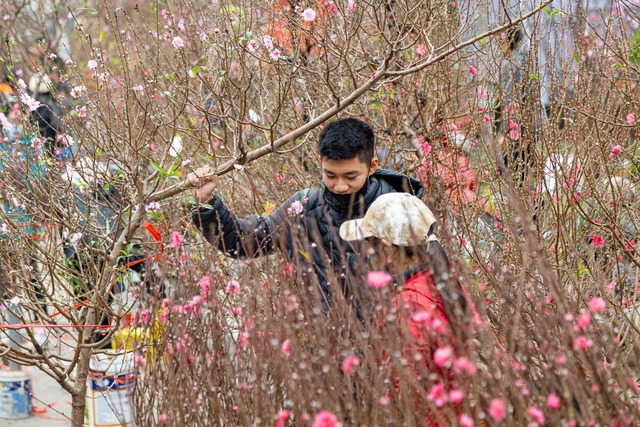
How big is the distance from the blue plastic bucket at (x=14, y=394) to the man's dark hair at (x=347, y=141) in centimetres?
316

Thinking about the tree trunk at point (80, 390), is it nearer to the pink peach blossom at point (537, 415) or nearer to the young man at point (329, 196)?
the young man at point (329, 196)

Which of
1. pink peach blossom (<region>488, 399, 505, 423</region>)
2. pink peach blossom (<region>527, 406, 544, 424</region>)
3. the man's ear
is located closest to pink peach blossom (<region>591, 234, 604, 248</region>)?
the man's ear

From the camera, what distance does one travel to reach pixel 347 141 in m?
3.60

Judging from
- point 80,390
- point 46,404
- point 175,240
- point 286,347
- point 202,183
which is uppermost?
point 202,183

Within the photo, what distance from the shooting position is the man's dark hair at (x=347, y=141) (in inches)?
142

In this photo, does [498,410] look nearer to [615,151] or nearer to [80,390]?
[615,151]

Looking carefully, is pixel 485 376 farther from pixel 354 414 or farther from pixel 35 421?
pixel 35 421

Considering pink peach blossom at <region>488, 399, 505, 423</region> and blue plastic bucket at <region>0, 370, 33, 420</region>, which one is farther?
blue plastic bucket at <region>0, 370, 33, 420</region>

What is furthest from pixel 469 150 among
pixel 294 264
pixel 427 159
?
pixel 294 264

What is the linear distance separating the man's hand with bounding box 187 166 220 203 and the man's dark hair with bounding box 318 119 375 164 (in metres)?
0.52

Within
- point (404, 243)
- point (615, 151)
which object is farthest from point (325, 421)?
point (615, 151)

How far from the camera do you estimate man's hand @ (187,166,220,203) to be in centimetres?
357

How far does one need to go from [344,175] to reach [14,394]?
3335 millimetres

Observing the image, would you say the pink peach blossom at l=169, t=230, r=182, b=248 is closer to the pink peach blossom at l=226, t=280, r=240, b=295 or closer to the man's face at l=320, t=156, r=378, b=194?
the pink peach blossom at l=226, t=280, r=240, b=295
